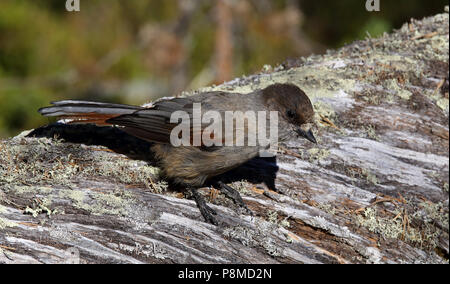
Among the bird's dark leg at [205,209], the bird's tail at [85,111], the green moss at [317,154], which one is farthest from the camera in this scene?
the green moss at [317,154]

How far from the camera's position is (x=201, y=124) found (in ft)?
12.0

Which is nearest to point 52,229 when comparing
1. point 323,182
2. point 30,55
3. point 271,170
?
point 271,170

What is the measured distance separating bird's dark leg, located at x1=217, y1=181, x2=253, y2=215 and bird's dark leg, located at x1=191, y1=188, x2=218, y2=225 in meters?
0.21

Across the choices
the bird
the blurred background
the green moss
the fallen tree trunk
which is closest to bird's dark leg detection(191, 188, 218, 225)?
the fallen tree trunk

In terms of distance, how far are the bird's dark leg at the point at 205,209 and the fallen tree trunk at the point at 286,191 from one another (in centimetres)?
4

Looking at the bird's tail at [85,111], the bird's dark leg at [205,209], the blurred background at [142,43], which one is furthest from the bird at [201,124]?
the blurred background at [142,43]

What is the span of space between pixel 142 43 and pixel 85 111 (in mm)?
3726

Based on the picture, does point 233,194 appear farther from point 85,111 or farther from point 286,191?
point 85,111

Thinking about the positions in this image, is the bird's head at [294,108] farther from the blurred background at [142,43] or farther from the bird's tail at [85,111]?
the blurred background at [142,43]

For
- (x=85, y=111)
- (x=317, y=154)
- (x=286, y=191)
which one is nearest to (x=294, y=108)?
(x=317, y=154)

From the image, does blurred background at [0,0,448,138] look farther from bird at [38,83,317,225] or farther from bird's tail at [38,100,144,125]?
bird's tail at [38,100,144,125]

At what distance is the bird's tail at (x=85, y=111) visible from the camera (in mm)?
3662

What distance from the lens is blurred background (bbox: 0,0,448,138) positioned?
22.5 ft
